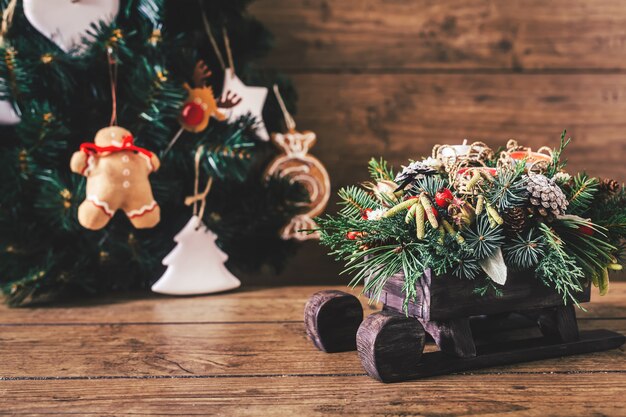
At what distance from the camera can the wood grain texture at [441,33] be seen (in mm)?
1235

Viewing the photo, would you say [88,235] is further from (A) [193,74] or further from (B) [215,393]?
(B) [215,393]

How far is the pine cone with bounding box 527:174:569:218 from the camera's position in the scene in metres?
0.61

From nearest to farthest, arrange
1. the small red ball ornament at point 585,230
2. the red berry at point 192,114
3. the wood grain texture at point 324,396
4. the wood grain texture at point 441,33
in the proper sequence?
the wood grain texture at point 324,396, the small red ball ornament at point 585,230, the red berry at point 192,114, the wood grain texture at point 441,33

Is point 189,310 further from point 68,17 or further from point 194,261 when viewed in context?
point 68,17

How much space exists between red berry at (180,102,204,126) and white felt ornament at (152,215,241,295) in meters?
0.17

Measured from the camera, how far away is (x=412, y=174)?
66cm

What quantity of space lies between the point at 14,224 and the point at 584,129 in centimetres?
116

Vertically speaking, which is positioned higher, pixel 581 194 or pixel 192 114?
pixel 192 114

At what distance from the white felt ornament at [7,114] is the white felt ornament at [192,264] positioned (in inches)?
12.8

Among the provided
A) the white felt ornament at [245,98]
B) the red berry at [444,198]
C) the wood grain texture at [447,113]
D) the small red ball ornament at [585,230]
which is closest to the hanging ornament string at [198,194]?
the white felt ornament at [245,98]

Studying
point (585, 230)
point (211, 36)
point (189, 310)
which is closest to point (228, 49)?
point (211, 36)

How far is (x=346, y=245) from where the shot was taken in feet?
2.20

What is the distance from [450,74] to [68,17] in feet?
2.52

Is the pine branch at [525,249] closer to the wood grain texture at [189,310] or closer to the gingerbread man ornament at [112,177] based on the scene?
the wood grain texture at [189,310]
